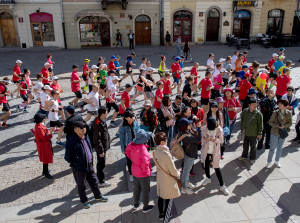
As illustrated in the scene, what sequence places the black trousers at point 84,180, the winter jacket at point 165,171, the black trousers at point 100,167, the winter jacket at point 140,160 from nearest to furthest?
the winter jacket at point 165,171 < the winter jacket at point 140,160 < the black trousers at point 84,180 < the black trousers at point 100,167

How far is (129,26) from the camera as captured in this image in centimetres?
2602

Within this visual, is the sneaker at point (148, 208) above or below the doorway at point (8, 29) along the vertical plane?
below

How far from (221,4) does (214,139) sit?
23.5 meters

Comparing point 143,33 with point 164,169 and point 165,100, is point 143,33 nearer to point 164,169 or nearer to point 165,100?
point 165,100

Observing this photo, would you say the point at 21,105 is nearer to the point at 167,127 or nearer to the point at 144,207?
the point at 167,127

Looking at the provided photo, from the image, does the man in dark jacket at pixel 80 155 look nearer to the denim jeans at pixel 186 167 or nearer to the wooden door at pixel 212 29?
the denim jeans at pixel 186 167

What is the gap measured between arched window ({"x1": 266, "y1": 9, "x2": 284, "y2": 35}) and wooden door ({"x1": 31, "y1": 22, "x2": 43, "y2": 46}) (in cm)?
2195

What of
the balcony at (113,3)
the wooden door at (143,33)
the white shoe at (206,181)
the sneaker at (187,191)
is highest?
the balcony at (113,3)

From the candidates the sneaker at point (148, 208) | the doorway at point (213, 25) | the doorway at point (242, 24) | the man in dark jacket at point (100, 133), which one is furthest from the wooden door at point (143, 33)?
the sneaker at point (148, 208)

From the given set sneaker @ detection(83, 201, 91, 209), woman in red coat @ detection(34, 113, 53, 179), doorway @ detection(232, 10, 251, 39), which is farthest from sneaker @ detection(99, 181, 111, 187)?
doorway @ detection(232, 10, 251, 39)

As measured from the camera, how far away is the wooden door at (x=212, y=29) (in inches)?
1056

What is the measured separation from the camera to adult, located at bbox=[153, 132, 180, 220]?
4.71 m

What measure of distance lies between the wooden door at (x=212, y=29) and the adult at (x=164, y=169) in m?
24.5

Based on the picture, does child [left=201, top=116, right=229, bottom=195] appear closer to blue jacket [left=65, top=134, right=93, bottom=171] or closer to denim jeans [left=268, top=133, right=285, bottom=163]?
denim jeans [left=268, top=133, right=285, bottom=163]
